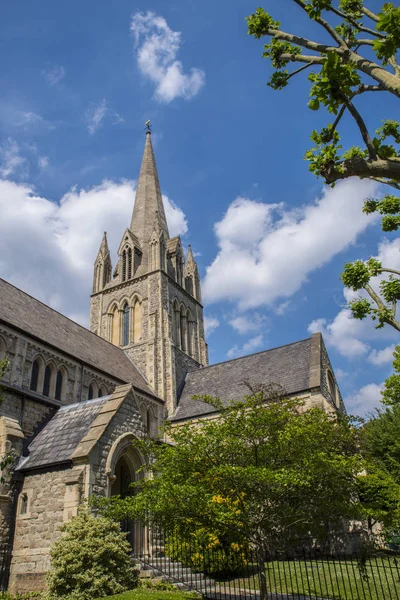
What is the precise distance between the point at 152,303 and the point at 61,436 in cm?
1885

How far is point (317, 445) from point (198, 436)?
295 centimetres

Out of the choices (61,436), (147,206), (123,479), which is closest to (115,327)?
(147,206)

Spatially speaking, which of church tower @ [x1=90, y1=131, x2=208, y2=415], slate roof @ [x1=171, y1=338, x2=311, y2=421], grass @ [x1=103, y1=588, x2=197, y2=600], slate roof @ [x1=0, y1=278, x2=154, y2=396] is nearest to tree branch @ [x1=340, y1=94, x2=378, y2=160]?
grass @ [x1=103, y1=588, x2=197, y2=600]

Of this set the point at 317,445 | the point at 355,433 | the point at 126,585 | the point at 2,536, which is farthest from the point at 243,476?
the point at 355,433

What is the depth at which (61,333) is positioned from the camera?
79.8 feet

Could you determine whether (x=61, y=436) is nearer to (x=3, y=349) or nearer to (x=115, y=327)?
(x=3, y=349)

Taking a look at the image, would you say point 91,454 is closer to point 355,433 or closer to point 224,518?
point 224,518

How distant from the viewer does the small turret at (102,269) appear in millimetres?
37684

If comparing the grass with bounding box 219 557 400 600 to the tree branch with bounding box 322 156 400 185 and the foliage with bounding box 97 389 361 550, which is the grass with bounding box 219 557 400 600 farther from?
the tree branch with bounding box 322 156 400 185

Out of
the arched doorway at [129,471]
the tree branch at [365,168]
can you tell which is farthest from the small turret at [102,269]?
the tree branch at [365,168]

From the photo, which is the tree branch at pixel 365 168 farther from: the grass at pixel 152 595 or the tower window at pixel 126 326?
the tower window at pixel 126 326

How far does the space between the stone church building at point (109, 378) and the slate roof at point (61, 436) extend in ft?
Answer: 0.18

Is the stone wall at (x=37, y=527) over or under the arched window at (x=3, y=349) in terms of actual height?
under

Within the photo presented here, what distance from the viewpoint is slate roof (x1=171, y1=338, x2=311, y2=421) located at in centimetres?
2644
